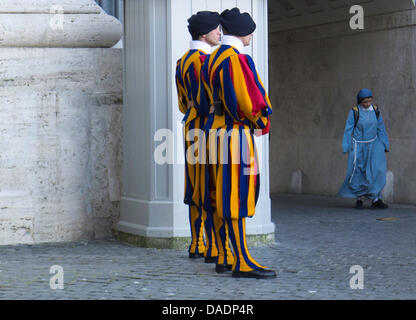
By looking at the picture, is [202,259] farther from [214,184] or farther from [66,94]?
[66,94]

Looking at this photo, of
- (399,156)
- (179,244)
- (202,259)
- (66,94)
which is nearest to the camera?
(202,259)

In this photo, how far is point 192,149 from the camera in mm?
6750

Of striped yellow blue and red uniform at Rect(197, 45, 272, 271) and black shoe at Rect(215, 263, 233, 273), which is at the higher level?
striped yellow blue and red uniform at Rect(197, 45, 272, 271)

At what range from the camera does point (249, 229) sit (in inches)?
313

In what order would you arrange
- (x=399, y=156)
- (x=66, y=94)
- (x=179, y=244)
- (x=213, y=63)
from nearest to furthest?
(x=213, y=63), (x=179, y=244), (x=66, y=94), (x=399, y=156)

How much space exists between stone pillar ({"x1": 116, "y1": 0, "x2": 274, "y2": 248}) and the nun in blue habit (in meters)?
4.36

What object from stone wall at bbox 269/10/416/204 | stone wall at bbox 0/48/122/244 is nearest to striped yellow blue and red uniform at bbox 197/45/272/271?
stone wall at bbox 0/48/122/244

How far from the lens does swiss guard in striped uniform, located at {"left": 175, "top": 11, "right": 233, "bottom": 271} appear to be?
6.65m

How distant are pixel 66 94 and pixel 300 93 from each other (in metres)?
6.85

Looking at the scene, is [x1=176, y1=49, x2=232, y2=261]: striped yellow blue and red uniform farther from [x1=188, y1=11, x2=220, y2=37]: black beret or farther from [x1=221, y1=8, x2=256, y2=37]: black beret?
[x1=221, y1=8, x2=256, y2=37]: black beret

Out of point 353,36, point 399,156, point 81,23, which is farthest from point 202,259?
point 353,36

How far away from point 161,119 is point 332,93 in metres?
6.71

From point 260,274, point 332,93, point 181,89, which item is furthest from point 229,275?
point 332,93

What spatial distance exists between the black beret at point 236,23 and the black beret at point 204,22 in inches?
16.8
